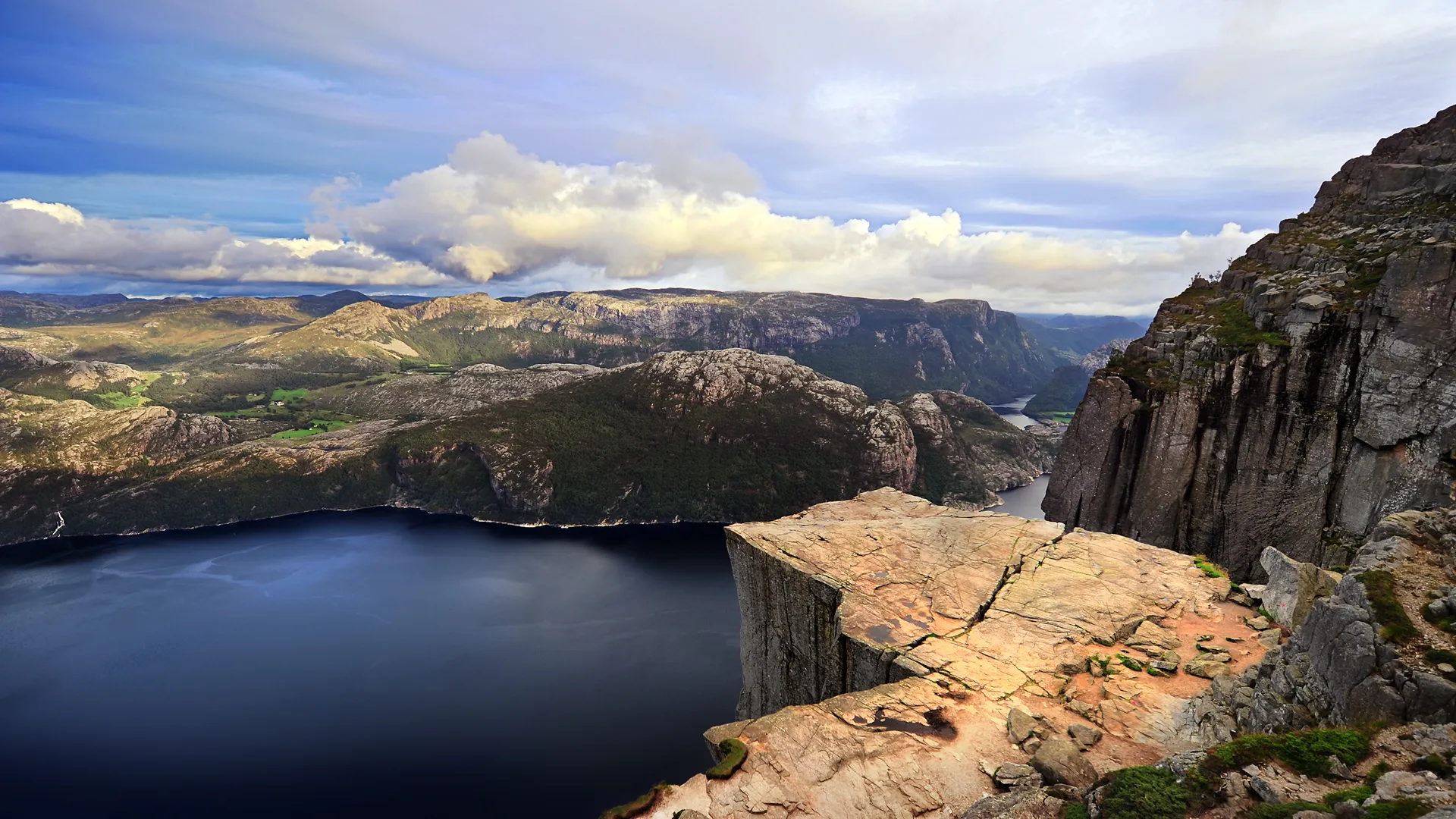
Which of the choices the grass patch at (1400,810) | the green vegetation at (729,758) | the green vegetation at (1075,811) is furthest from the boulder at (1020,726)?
the grass patch at (1400,810)

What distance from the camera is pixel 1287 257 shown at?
171 ft

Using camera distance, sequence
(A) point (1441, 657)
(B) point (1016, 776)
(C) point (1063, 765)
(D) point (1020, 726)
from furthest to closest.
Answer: (D) point (1020, 726), (B) point (1016, 776), (C) point (1063, 765), (A) point (1441, 657)

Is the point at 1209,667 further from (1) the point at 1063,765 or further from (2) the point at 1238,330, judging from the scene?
(2) the point at 1238,330

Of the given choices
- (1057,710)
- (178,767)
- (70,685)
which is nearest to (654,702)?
(178,767)

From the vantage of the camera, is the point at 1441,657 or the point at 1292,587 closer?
the point at 1441,657

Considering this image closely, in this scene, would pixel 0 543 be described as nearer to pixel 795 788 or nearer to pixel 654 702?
pixel 654 702

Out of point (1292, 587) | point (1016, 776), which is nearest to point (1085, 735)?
point (1016, 776)

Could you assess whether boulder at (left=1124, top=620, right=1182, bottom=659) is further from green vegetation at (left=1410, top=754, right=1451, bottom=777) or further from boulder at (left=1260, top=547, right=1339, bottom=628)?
green vegetation at (left=1410, top=754, right=1451, bottom=777)

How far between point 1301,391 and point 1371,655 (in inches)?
1574

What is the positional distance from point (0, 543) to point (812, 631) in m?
297

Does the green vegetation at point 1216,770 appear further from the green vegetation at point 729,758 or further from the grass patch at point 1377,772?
the green vegetation at point 729,758

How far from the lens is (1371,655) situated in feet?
49.1

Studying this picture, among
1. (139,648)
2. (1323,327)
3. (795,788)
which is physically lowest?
(139,648)

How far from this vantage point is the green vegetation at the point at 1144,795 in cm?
1374
